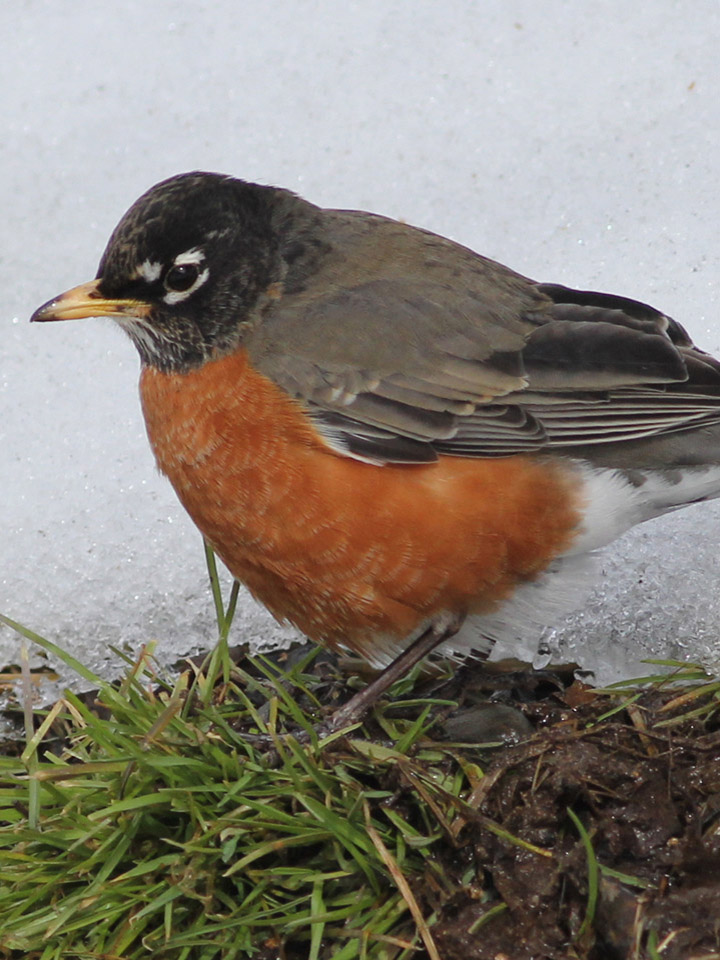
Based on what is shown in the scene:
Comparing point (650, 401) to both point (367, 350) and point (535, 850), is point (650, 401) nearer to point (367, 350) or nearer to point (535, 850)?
point (367, 350)

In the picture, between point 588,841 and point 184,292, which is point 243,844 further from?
point 184,292

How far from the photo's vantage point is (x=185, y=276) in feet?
15.7

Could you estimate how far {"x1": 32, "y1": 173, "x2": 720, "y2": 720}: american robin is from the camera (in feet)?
14.1

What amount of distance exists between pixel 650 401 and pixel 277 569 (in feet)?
4.73

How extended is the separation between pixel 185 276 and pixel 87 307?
38 centimetres

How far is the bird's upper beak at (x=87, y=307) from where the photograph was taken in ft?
15.2

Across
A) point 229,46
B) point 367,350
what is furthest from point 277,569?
point 229,46

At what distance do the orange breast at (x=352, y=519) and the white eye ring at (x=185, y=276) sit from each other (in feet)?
1.44

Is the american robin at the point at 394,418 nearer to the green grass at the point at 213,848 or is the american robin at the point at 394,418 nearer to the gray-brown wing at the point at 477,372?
the gray-brown wing at the point at 477,372

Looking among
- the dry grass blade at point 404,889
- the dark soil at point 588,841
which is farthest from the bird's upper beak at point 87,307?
the dry grass blade at point 404,889

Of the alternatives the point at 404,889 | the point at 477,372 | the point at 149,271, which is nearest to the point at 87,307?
the point at 149,271

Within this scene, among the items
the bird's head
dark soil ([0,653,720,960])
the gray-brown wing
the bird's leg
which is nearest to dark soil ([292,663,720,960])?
dark soil ([0,653,720,960])

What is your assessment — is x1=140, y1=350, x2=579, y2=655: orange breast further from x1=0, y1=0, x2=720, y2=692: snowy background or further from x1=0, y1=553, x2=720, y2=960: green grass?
x1=0, y1=0, x2=720, y2=692: snowy background

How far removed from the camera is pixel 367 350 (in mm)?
4578
